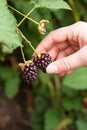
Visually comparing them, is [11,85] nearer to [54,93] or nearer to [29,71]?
[54,93]

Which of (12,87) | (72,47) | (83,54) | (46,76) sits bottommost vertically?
(12,87)

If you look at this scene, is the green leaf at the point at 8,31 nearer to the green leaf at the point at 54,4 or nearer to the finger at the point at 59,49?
the green leaf at the point at 54,4

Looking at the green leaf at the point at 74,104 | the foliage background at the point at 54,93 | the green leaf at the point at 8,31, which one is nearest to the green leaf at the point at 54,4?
the green leaf at the point at 8,31

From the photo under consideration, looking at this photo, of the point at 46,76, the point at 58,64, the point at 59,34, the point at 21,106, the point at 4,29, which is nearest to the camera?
the point at 4,29

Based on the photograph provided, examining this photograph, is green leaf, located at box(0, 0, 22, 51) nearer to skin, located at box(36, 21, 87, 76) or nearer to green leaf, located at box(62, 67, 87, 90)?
skin, located at box(36, 21, 87, 76)

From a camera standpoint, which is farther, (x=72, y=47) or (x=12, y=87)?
(x=12, y=87)

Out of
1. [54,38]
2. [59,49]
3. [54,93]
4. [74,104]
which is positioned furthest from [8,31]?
[54,93]

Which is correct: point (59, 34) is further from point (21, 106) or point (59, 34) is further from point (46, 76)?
point (21, 106)

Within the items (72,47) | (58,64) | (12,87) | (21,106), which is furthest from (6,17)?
(21,106)

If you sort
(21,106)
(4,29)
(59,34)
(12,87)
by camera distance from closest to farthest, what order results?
(4,29), (59,34), (12,87), (21,106)
